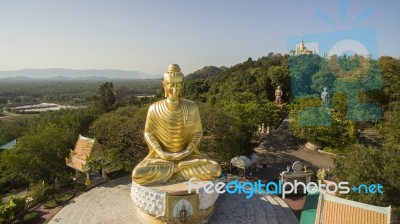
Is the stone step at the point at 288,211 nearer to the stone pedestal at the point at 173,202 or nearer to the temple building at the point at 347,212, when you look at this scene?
the temple building at the point at 347,212

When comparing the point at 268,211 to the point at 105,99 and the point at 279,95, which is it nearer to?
the point at 279,95

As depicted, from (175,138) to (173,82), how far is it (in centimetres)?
186

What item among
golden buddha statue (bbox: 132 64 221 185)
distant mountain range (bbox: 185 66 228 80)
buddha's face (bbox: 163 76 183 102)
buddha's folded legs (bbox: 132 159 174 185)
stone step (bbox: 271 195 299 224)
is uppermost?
distant mountain range (bbox: 185 66 228 80)

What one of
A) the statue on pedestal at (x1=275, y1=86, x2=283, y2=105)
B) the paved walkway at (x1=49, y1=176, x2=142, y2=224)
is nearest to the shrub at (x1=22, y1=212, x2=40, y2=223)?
the paved walkway at (x1=49, y1=176, x2=142, y2=224)

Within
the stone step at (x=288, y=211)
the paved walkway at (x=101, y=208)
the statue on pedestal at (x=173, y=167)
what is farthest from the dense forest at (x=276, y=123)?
the statue on pedestal at (x=173, y=167)

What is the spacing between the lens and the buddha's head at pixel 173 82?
10.3m

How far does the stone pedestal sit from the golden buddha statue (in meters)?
0.47

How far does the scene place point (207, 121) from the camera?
14.9 metres

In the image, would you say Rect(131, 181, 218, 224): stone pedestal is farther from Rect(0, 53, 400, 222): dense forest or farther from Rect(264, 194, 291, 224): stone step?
Rect(0, 53, 400, 222): dense forest

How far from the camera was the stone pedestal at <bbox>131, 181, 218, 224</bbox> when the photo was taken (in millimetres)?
8992

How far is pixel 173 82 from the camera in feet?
33.7

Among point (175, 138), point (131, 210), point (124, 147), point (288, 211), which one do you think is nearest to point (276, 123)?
point (288, 211)

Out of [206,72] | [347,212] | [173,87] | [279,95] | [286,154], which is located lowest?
[286,154]

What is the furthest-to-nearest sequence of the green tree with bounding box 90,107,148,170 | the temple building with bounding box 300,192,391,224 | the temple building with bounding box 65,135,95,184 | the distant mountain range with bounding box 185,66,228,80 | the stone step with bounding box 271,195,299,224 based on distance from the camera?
the distant mountain range with bounding box 185,66,228,80
the green tree with bounding box 90,107,148,170
the temple building with bounding box 65,135,95,184
the stone step with bounding box 271,195,299,224
the temple building with bounding box 300,192,391,224
